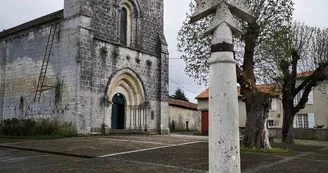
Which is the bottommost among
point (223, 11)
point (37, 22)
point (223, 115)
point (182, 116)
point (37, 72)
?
point (182, 116)

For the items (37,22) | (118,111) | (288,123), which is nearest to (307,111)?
(288,123)

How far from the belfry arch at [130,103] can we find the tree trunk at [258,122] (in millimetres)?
9367

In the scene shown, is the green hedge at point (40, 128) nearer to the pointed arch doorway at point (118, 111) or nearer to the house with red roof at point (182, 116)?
the pointed arch doorway at point (118, 111)

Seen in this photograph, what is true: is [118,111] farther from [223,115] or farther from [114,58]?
[223,115]

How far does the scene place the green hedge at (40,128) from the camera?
53.7 feet

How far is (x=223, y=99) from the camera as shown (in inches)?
124

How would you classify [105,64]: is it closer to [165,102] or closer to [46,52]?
[46,52]

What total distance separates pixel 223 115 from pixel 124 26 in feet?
61.0

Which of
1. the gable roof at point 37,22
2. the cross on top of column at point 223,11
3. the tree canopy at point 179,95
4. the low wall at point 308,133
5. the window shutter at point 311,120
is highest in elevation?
the gable roof at point 37,22

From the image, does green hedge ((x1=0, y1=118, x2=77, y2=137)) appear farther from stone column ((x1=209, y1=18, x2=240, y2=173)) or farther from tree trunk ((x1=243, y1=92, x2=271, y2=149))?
stone column ((x1=209, y1=18, x2=240, y2=173))

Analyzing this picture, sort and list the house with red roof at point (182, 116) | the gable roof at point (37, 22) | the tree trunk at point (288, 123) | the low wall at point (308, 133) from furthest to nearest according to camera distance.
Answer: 1. the house with red roof at point (182, 116)
2. the low wall at point (308, 133)
3. the tree trunk at point (288, 123)
4. the gable roof at point (37, 22)

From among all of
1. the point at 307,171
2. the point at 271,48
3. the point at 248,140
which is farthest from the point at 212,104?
the point at 271,48

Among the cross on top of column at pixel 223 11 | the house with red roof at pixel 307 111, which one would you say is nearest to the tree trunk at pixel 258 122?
the cross on top of column at pixel 223 11

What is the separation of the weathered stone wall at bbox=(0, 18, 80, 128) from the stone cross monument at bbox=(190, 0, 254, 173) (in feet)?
46.8
